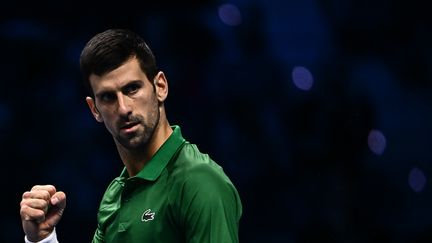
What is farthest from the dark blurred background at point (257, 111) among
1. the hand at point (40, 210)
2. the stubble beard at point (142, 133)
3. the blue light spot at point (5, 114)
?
the stubble beard at point (142, 133)

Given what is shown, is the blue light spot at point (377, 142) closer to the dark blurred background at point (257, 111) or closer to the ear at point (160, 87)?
the dark blurred background at point (257, 111)

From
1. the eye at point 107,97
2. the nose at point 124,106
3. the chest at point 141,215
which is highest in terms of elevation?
the eye at point 107,97

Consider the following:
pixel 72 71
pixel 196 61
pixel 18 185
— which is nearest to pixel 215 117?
pixel 196 61

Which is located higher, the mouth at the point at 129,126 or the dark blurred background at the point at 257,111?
the mouth at the point at 129,126

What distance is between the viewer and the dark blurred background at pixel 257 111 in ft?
15.1

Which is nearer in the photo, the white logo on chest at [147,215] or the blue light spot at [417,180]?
the white logo on chest at [147,215]

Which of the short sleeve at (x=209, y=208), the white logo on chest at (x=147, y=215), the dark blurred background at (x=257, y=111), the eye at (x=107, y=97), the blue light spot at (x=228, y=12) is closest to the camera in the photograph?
the short sleeve at (x=209, y=208)

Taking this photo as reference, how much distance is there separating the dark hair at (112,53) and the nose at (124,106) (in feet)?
0.25

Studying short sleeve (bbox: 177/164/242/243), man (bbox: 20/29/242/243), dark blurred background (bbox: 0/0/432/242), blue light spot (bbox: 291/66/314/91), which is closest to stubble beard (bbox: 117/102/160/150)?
man (bbox: 20/29/242/243)

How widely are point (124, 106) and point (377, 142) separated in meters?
3.02

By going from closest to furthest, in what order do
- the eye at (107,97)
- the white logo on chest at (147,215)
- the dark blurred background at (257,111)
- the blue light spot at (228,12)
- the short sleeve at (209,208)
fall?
the short sleeve at (209,208) → the white logo on chest at (147,215) → the eye at (107,97) → the dark blurred background at (257,111) → the blue light spot at (228,12)

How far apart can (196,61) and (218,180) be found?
10.0ft

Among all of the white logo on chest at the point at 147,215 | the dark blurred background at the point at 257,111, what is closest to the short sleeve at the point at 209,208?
the white logo on chest at the point at 147,215

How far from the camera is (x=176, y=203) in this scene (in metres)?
1.77
